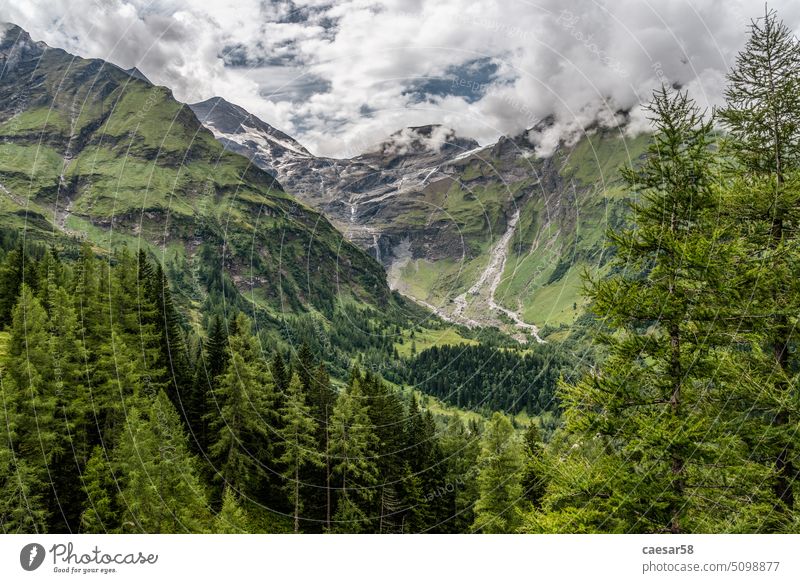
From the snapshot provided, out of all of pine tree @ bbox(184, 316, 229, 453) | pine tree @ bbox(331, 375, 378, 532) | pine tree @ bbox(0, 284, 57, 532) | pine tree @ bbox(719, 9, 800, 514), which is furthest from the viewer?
pine tree @ bbox(184, 316, 229, 453)

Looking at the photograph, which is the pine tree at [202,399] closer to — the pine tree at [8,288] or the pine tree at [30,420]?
the pine tree at [30,420]

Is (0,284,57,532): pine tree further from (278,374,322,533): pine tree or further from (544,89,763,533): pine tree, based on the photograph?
(544,89,763,533): pine tree

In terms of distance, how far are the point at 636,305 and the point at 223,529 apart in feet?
78.2

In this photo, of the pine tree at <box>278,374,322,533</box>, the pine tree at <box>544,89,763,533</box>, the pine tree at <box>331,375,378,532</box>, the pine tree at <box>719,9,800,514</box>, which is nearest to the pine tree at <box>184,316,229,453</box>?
the pine tree at <box>278,374,322,533</box>

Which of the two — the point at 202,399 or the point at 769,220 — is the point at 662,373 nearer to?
the point at 769,220

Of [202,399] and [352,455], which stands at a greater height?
[202,399]

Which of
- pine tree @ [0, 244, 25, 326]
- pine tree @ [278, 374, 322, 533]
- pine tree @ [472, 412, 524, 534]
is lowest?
pine tree @ [472, 412, 524, 534]

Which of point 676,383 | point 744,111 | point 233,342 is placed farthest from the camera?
Result: point 233,342

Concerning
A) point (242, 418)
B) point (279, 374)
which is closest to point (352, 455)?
point (242, 418)

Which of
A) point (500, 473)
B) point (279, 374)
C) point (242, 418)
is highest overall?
point (279, 374)

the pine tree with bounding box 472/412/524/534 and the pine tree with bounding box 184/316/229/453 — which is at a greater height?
the pine tree with bounding box 184/316/229/453
